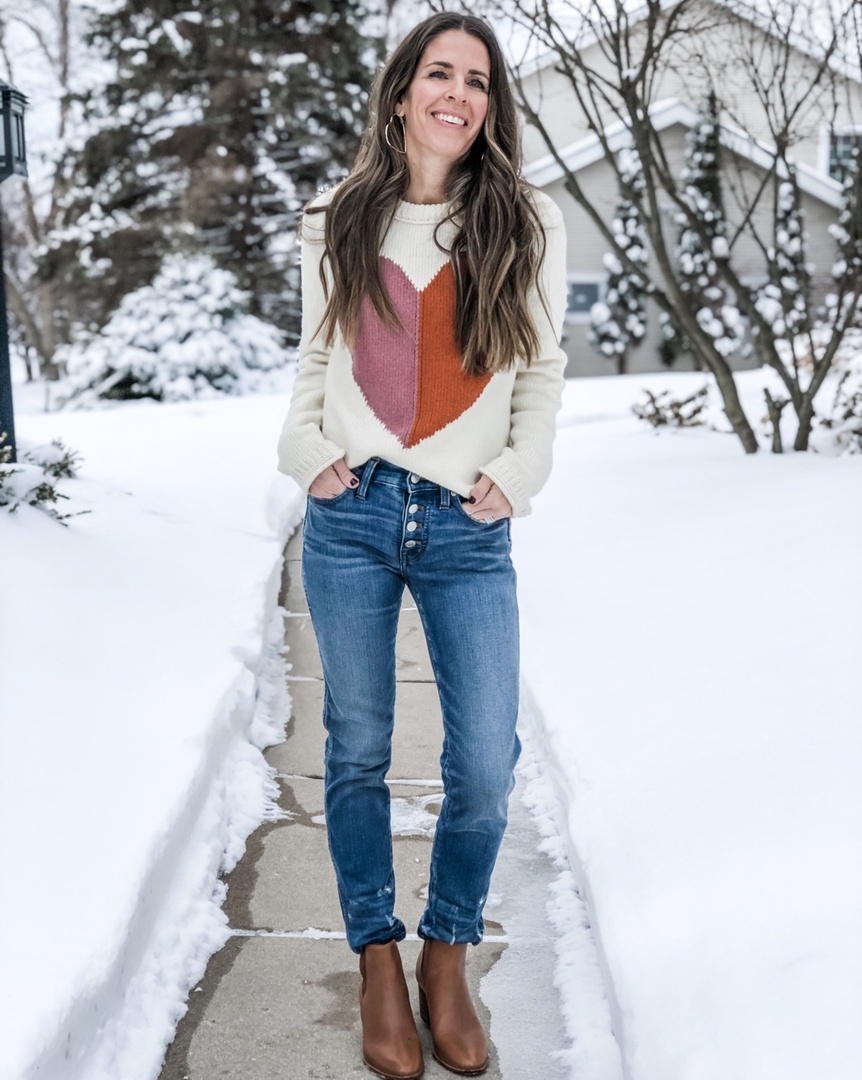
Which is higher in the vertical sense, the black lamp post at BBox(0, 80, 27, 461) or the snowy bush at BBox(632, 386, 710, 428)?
the black lamp post at BBox(0, 80, 27, 461)

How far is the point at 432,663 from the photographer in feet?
6.86

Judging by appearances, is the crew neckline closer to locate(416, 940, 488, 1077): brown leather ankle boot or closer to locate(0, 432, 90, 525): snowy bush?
locate(416, 940, 488, 1077): brown leather ankle boot

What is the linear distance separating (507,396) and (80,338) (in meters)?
16.8

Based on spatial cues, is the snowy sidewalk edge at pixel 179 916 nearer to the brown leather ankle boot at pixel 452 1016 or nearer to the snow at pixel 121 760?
the snow at pixel 121 760

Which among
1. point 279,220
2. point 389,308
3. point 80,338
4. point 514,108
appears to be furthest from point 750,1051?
point 279,220

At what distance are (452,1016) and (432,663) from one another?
2.18 feet

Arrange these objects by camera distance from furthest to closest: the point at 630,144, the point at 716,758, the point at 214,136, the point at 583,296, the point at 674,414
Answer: the point at 583,296 → the point at 630,144 → the point at 214,136 → the point at 674,414 → the point at 716,758

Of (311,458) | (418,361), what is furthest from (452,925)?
(418,361)

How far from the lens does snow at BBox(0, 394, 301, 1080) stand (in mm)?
2188

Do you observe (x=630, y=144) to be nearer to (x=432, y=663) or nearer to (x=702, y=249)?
(x=702, y=249)

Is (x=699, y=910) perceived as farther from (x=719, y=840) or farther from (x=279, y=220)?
(x=279, y=220)

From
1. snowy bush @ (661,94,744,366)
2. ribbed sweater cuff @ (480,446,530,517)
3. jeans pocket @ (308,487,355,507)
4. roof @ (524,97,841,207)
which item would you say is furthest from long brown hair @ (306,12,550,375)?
roof @ (524,97,841,207)

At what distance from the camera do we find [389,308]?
201cm

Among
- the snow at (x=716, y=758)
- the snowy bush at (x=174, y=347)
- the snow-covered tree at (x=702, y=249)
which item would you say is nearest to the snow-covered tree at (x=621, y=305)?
the snow-covered tree at (x=702, y=249)
